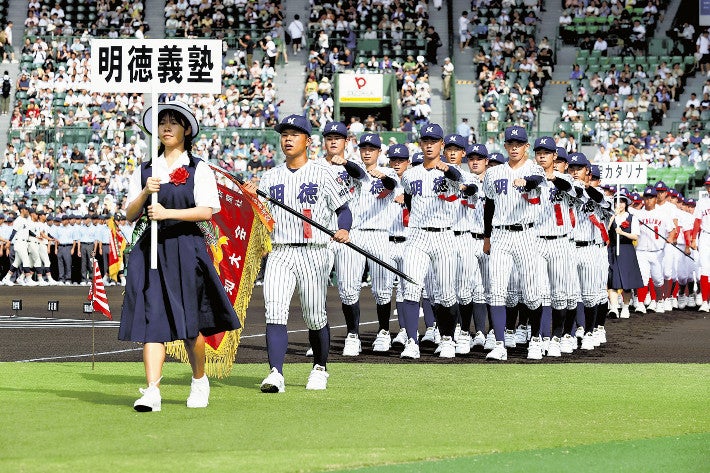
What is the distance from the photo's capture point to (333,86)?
44.6 metres

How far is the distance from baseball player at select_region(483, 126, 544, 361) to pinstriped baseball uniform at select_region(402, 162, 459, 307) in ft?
1.56

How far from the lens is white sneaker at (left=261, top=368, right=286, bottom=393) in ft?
38.4

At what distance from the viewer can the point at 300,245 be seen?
1209cm

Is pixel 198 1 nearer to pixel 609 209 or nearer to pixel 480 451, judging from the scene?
pixel 609 209

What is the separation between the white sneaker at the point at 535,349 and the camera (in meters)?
15.7

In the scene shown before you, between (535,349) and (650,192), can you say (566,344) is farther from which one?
(650,192)

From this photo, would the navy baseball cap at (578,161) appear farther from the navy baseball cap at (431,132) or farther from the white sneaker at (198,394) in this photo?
the white sneaker at (198,394)

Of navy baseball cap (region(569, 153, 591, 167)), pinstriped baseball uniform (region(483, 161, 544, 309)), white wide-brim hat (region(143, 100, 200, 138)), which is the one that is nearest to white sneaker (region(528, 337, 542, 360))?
pinstriped baseball uniform (region(483, 161, 544, 309))

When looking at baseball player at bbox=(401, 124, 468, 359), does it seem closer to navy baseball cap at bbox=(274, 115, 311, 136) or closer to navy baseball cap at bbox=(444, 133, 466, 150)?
navy baseball cap at bbox=(444, 133, 466, 150)

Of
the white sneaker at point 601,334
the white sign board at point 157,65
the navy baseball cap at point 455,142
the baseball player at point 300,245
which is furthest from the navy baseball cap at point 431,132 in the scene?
the white sign board at point 157,65

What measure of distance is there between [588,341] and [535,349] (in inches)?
76.7

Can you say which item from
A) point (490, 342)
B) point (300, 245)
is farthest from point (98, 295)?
point (490, 342)

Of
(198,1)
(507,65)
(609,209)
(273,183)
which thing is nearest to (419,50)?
(507,65)

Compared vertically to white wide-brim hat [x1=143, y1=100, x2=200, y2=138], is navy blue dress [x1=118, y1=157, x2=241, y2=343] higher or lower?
lower
